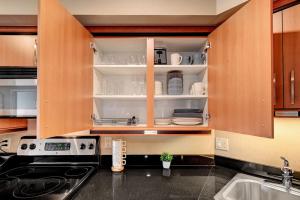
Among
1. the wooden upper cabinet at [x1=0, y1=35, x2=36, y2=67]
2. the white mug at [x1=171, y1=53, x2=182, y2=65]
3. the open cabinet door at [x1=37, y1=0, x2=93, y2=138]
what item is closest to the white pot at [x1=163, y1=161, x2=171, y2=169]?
the open cabinet door at [x1=37, y1=0, x2=93, y2=138]

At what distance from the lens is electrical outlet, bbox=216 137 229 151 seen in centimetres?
156

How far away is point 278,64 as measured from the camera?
104 centimetres

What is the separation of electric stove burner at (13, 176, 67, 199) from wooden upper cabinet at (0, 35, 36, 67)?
81 centimetres

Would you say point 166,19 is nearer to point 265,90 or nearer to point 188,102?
point 188,102

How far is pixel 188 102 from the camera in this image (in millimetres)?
1649

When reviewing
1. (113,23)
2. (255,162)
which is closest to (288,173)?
(255,162)

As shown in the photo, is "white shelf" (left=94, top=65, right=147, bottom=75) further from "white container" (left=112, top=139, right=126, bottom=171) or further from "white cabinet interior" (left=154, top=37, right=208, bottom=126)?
"white container" (left=112, top=139, right=126, bottom=171)

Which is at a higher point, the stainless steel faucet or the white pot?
the stainless steel faucet

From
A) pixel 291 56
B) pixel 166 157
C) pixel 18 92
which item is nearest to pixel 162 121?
pixel 166 157

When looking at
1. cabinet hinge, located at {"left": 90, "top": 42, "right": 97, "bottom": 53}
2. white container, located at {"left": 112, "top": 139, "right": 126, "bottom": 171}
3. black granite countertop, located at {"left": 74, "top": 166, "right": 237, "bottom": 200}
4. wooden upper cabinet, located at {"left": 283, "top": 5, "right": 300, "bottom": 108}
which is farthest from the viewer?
white container, located at {"left": 112, "top": 139, "right": 126, "bottom": 171}

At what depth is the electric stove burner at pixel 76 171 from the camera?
4.45ft

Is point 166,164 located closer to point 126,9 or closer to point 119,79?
point 119,79

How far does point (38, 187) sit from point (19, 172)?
0.42 meters

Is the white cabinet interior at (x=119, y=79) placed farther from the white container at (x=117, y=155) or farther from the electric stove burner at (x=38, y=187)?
the electric stove burner at (x=38, y=187)
